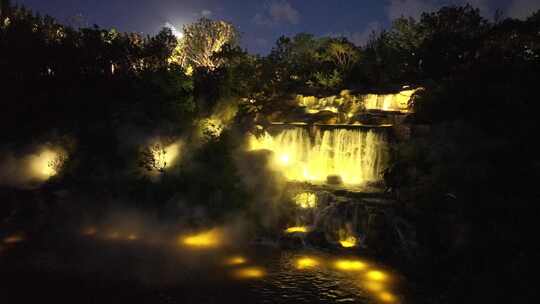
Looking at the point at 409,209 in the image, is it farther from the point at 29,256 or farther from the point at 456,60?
the point at 456,60

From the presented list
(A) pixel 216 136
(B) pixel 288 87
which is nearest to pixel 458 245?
(A) pixel 216 136

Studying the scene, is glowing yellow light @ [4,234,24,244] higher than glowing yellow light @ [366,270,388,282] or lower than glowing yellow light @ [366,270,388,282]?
higher

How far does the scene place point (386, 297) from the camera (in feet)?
28.5

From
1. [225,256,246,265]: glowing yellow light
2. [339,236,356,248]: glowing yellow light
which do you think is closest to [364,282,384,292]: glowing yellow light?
[339,236,356,248]: glowing yellow light

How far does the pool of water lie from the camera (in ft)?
28.1

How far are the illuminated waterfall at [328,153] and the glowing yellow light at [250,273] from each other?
22.9 ft

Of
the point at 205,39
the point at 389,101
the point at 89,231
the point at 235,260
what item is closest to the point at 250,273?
the point at 235,260

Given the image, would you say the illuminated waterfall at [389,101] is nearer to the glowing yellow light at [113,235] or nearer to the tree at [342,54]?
the tree at [342,54]

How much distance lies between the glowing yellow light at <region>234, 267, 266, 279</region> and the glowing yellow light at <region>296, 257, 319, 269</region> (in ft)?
→ 3.66

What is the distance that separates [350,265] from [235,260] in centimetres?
342

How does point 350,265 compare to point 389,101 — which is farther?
point 389,101

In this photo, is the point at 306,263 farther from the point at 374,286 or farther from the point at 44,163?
the point at 44,163

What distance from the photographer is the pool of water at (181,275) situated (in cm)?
856

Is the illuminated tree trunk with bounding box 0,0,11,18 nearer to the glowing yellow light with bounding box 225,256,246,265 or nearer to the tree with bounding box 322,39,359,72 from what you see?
the tree with bounding box 322,39,359,72
